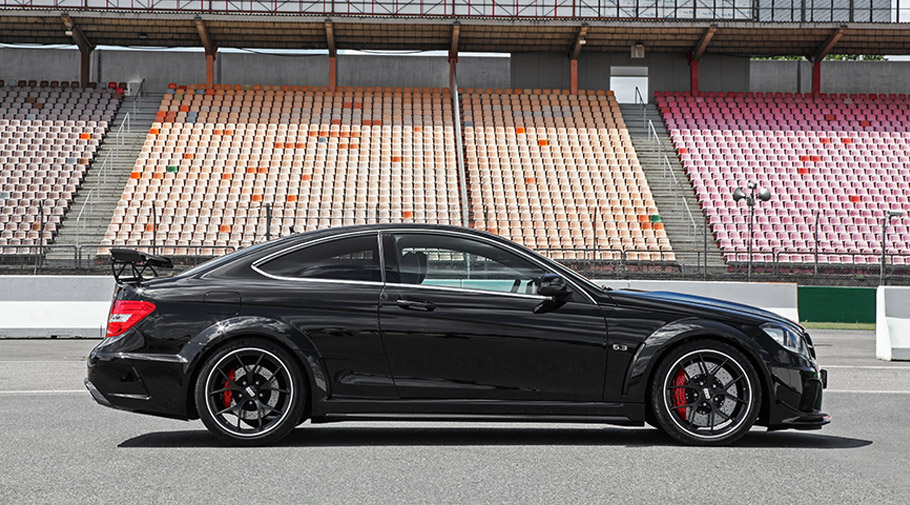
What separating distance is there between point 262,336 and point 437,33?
30632 millimetres

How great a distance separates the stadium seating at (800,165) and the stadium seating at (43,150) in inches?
678

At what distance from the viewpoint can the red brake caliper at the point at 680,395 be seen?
675cm

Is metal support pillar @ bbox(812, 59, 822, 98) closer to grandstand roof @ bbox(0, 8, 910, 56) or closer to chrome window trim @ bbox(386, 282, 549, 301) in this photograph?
grandstand roof @ bbox(0, 8, 910, 56)

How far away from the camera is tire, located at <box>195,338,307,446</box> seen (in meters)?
6.66

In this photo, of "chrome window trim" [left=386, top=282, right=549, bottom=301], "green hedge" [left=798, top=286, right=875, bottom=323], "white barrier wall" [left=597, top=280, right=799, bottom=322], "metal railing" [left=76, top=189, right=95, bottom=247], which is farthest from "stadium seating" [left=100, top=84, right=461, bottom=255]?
"chrome window trim" [left=386, top=282, right=549, bottom=301]

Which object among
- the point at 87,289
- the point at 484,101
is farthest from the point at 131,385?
the point at 484,101

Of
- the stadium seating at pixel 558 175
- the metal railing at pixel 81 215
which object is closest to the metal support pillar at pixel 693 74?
the stadium seating at pixel 558 175

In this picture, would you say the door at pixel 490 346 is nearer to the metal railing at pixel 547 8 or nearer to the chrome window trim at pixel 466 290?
the chrome window trim at pixel 466 290

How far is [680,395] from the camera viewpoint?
22.2ft

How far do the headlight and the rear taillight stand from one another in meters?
3.95

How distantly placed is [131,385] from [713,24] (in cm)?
3197

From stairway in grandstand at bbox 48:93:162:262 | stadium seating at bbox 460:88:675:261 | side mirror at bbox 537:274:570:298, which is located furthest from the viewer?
stadium seating at bbox 460:88:675:261

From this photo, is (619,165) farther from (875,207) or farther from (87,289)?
(87,289)

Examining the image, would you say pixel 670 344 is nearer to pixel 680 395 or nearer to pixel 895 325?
pixel 680 395
